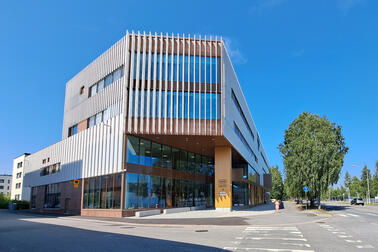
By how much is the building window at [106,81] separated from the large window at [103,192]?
9.72 metres

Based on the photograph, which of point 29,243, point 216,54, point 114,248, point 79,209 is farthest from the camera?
point 79,209

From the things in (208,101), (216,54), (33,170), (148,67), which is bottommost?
(33,170)

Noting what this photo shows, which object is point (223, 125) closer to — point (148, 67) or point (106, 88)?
point (148, 67)

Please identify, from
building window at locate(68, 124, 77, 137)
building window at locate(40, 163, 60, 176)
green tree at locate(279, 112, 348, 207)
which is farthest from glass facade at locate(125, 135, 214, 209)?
building window at locate(40, 163, 60, 176)

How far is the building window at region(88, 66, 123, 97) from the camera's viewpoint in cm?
3057

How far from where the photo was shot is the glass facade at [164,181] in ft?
93.7

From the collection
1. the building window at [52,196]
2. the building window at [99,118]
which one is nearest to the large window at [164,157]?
the building window at [99,118]

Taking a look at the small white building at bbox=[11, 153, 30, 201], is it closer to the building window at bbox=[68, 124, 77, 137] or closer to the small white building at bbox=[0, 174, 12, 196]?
the small white building at bbox=[0, 174, 12, 196]

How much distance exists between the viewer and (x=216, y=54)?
3025 centimetres

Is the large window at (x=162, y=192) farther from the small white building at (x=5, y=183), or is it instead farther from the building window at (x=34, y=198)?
the small white building at (x=5, y=183)

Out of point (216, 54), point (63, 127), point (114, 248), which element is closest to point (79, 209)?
point (63, 127)

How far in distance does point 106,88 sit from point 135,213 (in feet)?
43.4

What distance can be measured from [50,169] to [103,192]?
15.8 meters

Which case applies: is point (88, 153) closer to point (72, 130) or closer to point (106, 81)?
point (72, 130)
